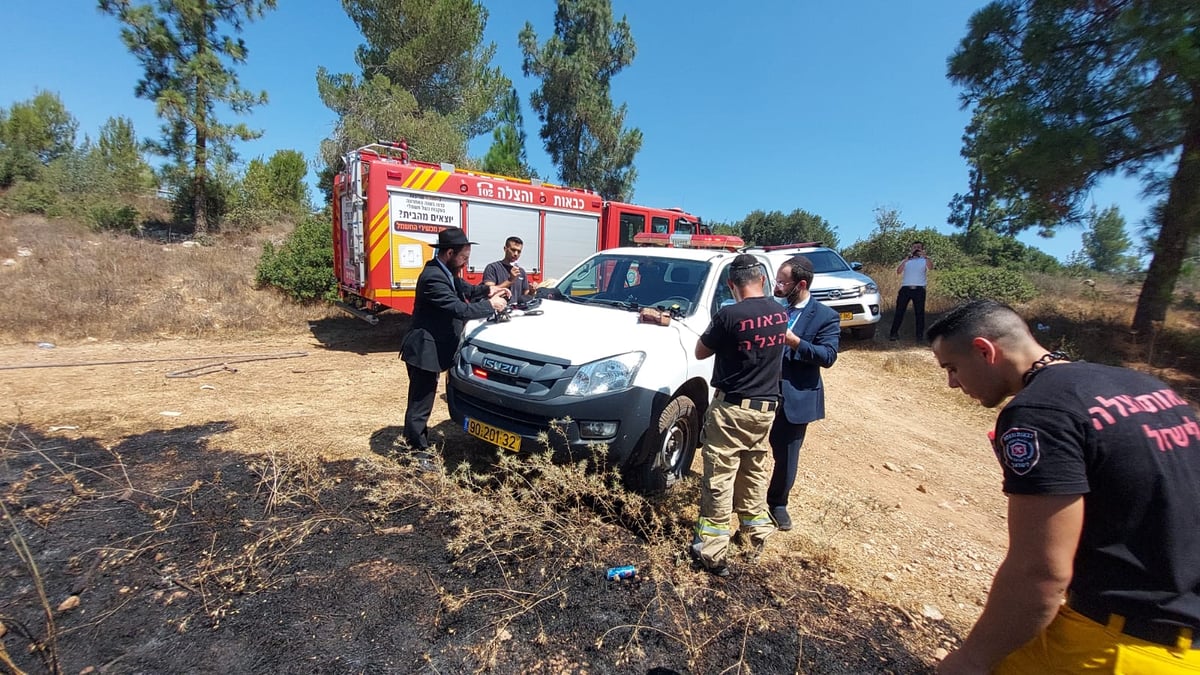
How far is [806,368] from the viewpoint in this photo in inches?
121

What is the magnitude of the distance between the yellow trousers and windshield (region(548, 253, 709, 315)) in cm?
271

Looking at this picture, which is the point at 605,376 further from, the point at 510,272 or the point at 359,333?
the point at 359,333

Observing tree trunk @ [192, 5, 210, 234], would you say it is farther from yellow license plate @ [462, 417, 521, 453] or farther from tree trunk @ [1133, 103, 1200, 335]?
tree trunk @ [1133, 103, 1200, 335]

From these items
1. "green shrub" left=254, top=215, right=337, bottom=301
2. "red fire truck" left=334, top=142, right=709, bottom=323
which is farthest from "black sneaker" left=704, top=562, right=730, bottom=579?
"green shrub" left=254, top=215, right=337, bottom=301

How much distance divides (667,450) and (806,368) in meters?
1.00

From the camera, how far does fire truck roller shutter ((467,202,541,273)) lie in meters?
7.85

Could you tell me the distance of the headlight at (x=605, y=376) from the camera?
3021 millimetres

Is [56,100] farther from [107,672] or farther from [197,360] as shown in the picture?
[107,672]

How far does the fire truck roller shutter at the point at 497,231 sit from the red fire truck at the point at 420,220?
2 cm

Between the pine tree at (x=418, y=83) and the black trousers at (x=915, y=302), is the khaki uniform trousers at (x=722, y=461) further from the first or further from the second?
the pine tree at (x=418, y=83)

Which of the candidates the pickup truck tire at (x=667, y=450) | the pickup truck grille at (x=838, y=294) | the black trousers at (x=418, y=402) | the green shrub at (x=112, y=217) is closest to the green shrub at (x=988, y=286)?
the pickup truck grille at (x=838, y=294)

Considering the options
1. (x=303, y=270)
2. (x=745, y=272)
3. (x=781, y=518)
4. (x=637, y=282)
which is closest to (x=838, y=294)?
(x=637, y=282)

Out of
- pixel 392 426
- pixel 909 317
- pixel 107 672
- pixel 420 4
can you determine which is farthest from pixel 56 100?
pixel 909 317

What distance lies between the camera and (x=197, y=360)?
670cm
